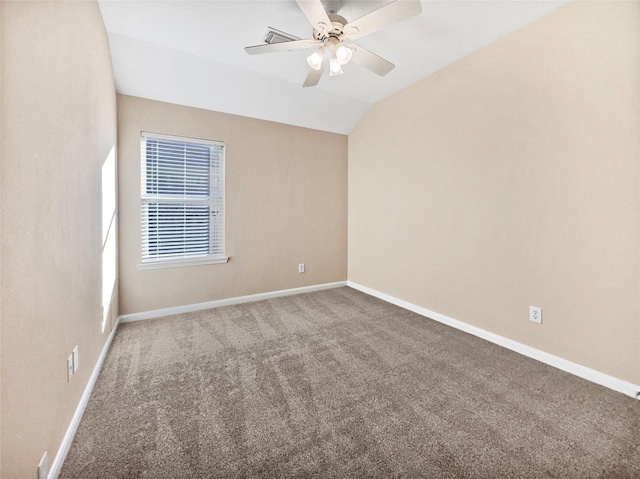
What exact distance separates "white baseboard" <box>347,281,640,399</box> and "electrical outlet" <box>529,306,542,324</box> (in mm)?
A: 235

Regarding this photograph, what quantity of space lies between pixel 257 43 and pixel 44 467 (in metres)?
2.99

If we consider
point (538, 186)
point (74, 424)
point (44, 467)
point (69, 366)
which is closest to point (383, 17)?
point (538, 186)

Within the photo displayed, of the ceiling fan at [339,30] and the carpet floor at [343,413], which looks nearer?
the carpet floor at [343,413]

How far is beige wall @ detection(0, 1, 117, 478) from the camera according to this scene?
35.2 inches

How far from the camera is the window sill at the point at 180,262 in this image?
3037mm

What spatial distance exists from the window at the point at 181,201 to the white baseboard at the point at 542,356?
260cm

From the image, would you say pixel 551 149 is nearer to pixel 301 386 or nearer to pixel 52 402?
pixel 301 386

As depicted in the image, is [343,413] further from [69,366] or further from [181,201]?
[181,201]

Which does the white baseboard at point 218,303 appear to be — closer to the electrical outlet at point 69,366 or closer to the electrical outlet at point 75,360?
the electrical outlet at point 75,360

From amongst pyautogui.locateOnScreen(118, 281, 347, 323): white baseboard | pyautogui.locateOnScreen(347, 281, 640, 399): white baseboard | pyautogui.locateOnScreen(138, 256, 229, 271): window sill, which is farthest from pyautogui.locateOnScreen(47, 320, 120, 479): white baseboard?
pyautogui.locateOnScreen(347, 281, 640, 399): white baseboard

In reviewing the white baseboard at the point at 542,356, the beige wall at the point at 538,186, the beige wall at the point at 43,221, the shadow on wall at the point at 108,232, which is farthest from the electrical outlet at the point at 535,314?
the shadow on wall at the point at 108,232

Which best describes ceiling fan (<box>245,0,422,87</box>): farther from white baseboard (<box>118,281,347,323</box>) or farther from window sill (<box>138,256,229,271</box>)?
white baseboard (<box>118,281,347,323</box>)

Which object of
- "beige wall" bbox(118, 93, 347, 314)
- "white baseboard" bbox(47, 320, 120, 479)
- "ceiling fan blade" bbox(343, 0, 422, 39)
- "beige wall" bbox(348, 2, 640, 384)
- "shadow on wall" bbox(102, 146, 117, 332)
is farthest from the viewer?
"beige wall" bbox(118, 93, 347, 314)

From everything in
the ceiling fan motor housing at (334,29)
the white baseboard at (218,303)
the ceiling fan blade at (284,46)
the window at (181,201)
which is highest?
the ceiling fan motor housing at (334,29)
